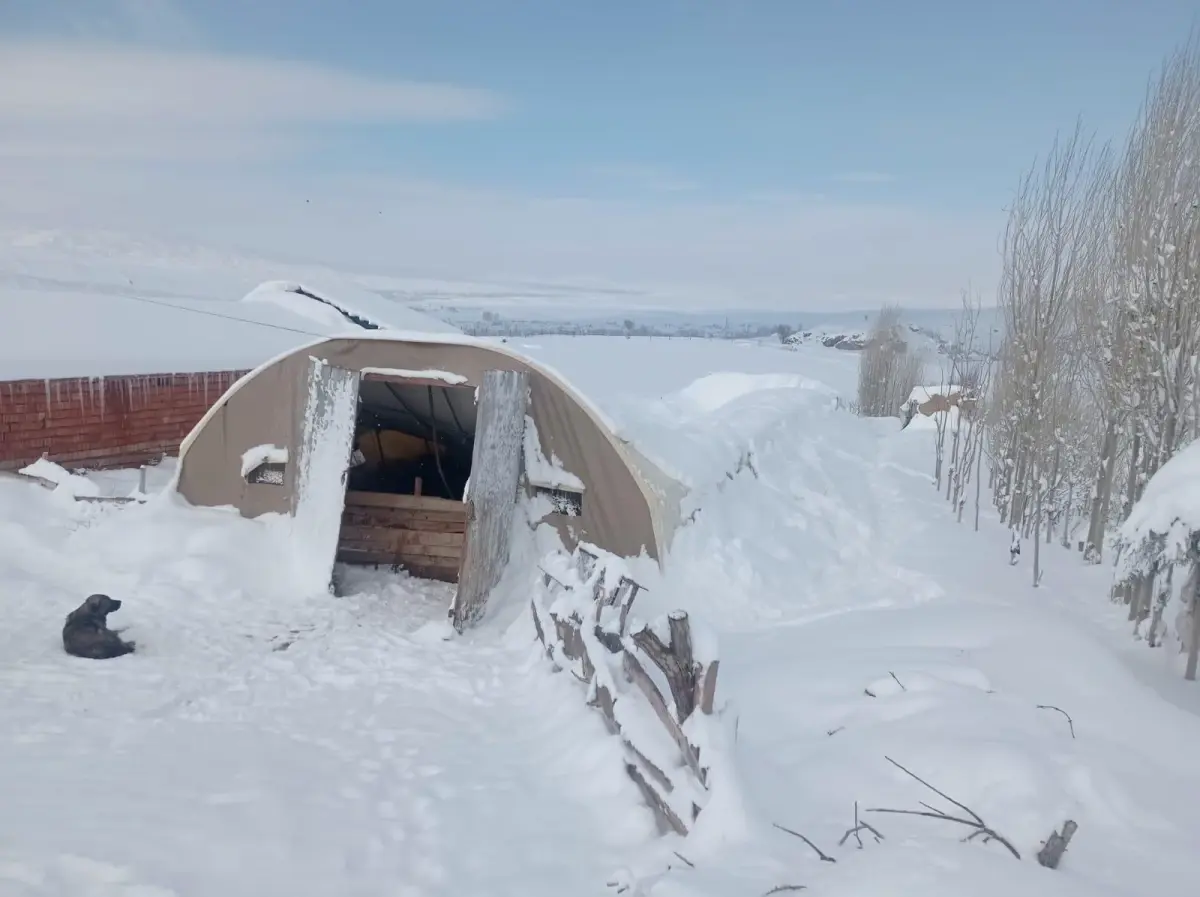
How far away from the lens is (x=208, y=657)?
5.61 m

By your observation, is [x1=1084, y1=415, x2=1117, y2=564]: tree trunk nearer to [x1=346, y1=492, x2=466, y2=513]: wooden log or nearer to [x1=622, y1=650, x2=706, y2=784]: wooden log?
[x1=346, y1=492, x2=466, y2=513]: wooden log

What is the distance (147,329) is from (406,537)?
26.8 ft

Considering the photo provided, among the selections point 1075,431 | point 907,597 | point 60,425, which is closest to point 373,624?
point 907,597

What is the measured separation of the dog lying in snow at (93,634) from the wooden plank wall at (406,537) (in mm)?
2791

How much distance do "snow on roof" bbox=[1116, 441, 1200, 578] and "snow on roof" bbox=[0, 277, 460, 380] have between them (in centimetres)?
685

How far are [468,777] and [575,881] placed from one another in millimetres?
1089

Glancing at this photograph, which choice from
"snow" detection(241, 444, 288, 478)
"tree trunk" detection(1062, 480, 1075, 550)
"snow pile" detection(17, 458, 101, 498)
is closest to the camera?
"snow" detection(241, 444, 288, 478)

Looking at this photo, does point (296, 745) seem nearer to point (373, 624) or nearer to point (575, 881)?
point (575, 881)

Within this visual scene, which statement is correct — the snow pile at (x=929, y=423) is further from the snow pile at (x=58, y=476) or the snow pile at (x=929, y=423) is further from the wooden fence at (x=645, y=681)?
the snow pile at (x=58, y=476)

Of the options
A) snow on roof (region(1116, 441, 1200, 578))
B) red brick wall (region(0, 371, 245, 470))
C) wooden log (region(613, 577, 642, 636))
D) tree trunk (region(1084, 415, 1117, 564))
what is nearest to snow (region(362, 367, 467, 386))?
wooden log (region(613, 577, 642, 636))

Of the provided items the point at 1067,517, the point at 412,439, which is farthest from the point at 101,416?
the point at 1067,517

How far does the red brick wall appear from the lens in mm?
9367

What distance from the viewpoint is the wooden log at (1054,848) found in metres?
2.92

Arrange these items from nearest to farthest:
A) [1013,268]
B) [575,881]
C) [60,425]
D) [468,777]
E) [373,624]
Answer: [575,881] < [468,777] < [373,624] < [60,425] < [1013,268]
